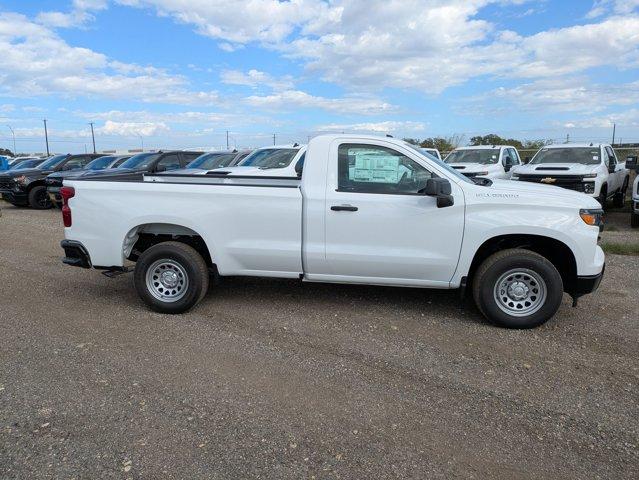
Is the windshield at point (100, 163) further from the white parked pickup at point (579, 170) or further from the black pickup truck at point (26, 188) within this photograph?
the white parked pickup at point (579, 170)

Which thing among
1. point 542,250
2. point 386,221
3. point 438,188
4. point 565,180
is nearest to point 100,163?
point 565,180

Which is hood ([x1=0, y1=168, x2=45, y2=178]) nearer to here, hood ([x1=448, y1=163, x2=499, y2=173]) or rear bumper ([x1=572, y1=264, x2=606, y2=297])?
hood ([x1=448, y1=163, x2=499, y2=173])

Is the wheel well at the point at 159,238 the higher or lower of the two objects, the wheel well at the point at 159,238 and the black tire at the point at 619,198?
the higher

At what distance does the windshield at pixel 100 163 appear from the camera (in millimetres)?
17453

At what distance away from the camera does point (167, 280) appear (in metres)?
5.58

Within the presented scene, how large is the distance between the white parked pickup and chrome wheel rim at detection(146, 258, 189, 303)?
964cm

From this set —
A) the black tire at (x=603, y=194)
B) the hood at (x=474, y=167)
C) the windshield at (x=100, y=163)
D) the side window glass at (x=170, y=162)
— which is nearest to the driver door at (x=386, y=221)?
the black tire at (x=603, y=194)

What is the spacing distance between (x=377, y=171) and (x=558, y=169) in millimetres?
8896

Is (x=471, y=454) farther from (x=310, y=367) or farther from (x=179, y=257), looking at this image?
(x=179, y=257)

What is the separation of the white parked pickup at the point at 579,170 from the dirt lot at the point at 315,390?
6.72 meters

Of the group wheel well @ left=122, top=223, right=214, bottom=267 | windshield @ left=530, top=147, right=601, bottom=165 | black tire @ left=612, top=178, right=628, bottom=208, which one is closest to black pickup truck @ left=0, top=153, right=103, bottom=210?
wheel well @ left=122, top=223, right=214, bottom=267

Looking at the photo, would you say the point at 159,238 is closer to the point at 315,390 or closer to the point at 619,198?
the point at 315,390

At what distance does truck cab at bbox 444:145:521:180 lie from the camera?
550 inches

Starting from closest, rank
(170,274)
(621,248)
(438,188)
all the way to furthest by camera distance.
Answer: (438,188), (170,274), (621,248)
